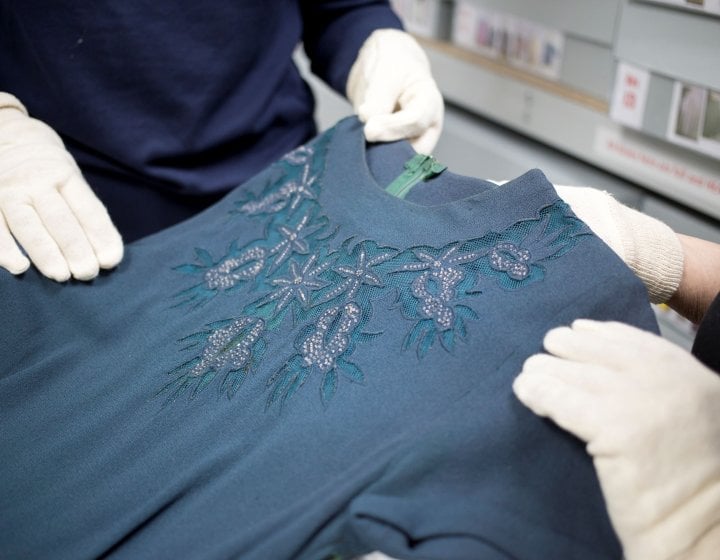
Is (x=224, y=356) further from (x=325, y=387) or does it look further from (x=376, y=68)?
(x=376, y=68)

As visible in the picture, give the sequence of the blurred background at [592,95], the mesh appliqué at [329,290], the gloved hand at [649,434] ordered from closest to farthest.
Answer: the gloved hand at [649,434], the mesh appliqué at [329,290], the blurred background at [592,95]

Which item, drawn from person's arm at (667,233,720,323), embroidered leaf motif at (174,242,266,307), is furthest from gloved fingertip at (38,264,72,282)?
person's arm at (667,233,720,323)

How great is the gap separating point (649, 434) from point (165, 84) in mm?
736

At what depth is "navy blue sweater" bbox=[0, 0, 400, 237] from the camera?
2.83 feet

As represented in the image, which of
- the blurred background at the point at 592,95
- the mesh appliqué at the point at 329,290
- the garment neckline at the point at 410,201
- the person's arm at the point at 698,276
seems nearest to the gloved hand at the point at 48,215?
the mesh appliqué at the point at 329,290

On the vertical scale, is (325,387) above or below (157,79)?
below

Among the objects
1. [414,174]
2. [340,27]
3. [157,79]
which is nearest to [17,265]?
[157,79]

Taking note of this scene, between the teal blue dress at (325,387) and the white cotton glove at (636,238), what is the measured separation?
0.05 m

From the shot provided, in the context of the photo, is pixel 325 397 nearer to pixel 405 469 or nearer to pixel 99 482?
pixel 405 469

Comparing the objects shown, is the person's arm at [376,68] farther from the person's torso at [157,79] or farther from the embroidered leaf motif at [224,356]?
the embroidered leaf motif at [224,356]

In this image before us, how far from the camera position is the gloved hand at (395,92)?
820 millimetres

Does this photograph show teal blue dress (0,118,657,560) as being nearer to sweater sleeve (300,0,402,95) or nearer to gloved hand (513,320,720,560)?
gloved hand (513,320,720,560)

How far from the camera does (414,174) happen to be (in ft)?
2.41

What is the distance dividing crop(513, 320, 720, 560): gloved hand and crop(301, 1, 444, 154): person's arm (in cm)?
41
